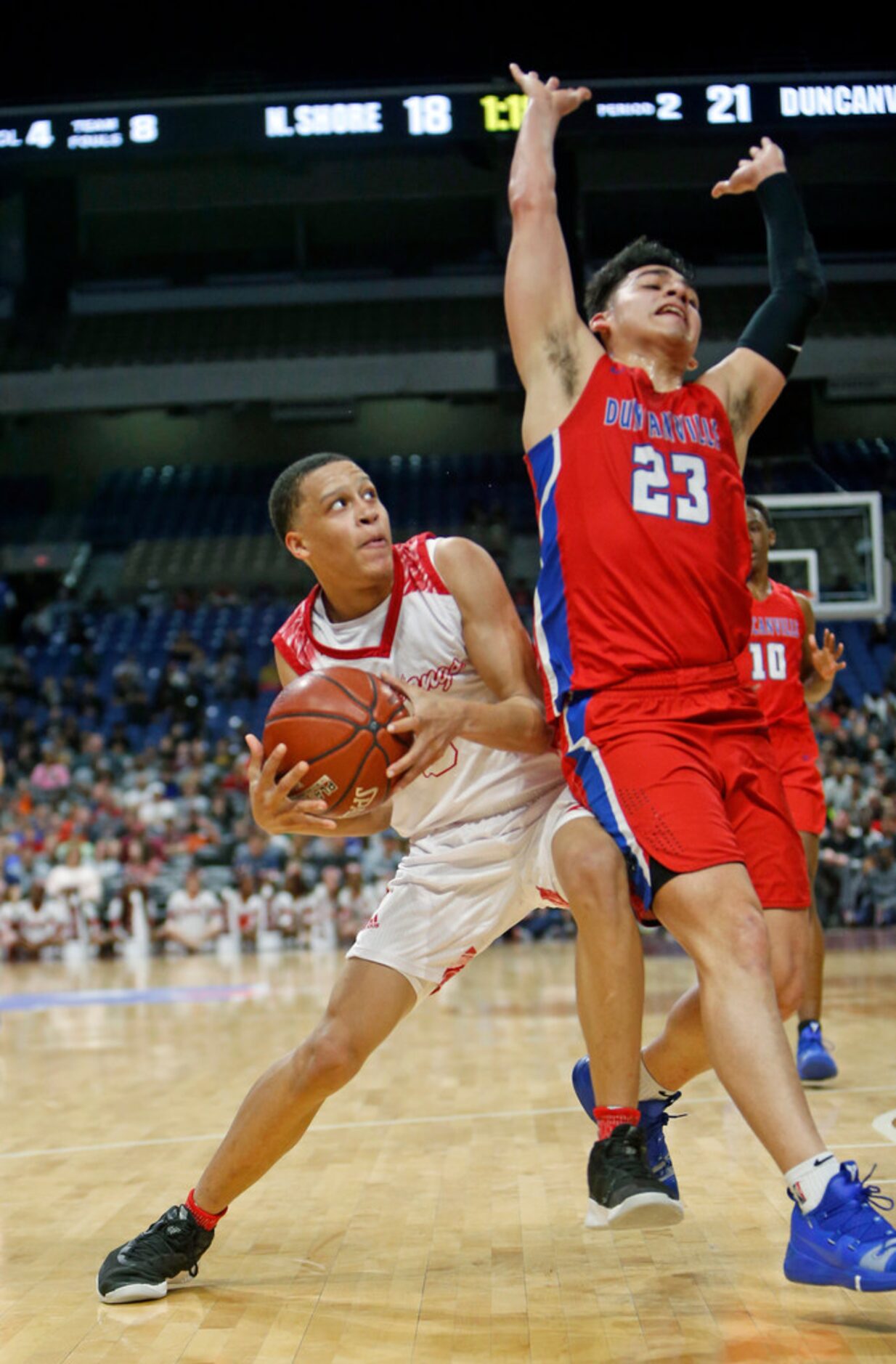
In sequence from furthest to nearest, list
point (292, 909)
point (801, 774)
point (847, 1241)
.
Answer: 1. point (292, 909)
2. point (801, 774)
3. point (847, 1241)

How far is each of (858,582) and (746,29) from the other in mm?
5424

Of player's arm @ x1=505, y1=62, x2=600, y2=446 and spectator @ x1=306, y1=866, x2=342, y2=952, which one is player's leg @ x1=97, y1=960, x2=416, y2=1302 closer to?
player's arm @ x1=505, y1=62, x2=600, y2=446

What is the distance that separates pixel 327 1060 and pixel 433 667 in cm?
95

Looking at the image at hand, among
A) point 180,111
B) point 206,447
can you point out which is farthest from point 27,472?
point 180,111

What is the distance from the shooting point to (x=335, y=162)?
778 inches

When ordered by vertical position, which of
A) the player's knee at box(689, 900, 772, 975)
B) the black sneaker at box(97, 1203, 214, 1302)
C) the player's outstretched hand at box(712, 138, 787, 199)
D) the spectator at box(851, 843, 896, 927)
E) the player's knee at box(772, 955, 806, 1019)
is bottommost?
the spectator at box(851, 843, 896, 927)

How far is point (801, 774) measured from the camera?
6.01 m

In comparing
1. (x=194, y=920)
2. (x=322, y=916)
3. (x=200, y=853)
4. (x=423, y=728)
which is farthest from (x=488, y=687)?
(x=200, y=853)

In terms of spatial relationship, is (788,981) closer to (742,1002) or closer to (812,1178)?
(742,1002)

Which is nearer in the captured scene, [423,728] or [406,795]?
[423,728]

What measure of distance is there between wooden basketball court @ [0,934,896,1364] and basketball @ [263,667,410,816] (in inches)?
43.7

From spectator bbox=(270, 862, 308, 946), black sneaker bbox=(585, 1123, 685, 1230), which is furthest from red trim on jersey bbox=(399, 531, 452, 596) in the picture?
spectator bbox=(270, 862, 308, 946)

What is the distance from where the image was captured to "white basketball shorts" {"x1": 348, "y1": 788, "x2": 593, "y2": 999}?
134 inches

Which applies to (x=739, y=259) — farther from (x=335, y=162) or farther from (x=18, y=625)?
(x=18, y=625)
